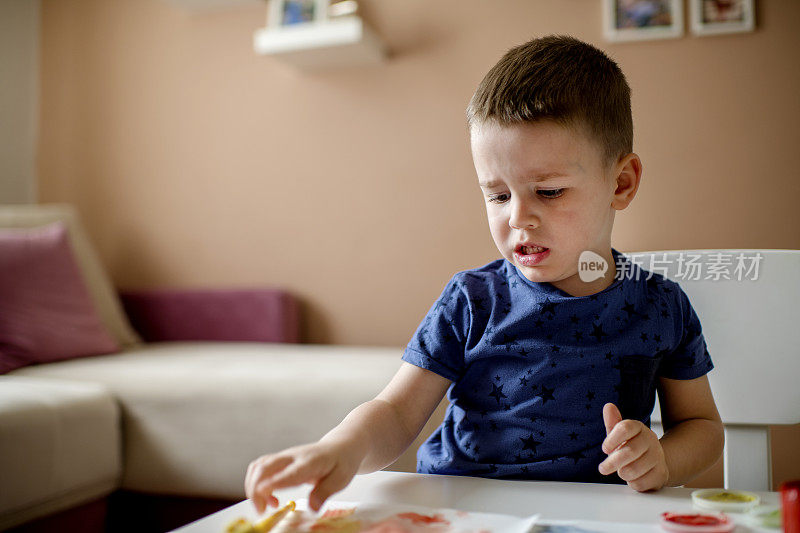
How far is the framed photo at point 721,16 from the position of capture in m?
2.09

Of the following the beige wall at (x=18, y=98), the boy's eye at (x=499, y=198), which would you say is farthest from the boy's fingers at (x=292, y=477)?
the beige wall at (x=18, y=98)

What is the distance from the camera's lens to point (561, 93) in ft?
2.53

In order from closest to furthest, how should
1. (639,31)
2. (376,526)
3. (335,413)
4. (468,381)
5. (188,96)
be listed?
1. (376,526)
2. (468,381)
3. (335,413)
4. (639,31)
5. (188,96)

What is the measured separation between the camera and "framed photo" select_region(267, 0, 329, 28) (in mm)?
2453

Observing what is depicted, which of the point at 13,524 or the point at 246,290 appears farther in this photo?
the point at 246,290

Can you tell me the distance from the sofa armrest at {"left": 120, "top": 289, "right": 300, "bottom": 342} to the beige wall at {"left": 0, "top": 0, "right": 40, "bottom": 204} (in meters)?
0.67

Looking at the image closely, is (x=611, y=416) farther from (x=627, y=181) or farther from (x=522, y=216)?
(x=627, y=181)

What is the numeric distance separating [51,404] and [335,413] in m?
0.65

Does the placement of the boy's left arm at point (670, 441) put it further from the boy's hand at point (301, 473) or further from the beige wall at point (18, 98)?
the beige wall at point (18, 98)

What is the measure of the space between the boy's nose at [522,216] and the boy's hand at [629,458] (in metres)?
0.22

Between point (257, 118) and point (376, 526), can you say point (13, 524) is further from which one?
point (257, 118)

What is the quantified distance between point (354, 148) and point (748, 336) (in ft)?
5.80

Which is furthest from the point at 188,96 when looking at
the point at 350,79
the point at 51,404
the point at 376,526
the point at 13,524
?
the point at 376,526

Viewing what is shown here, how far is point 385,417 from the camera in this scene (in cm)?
74
